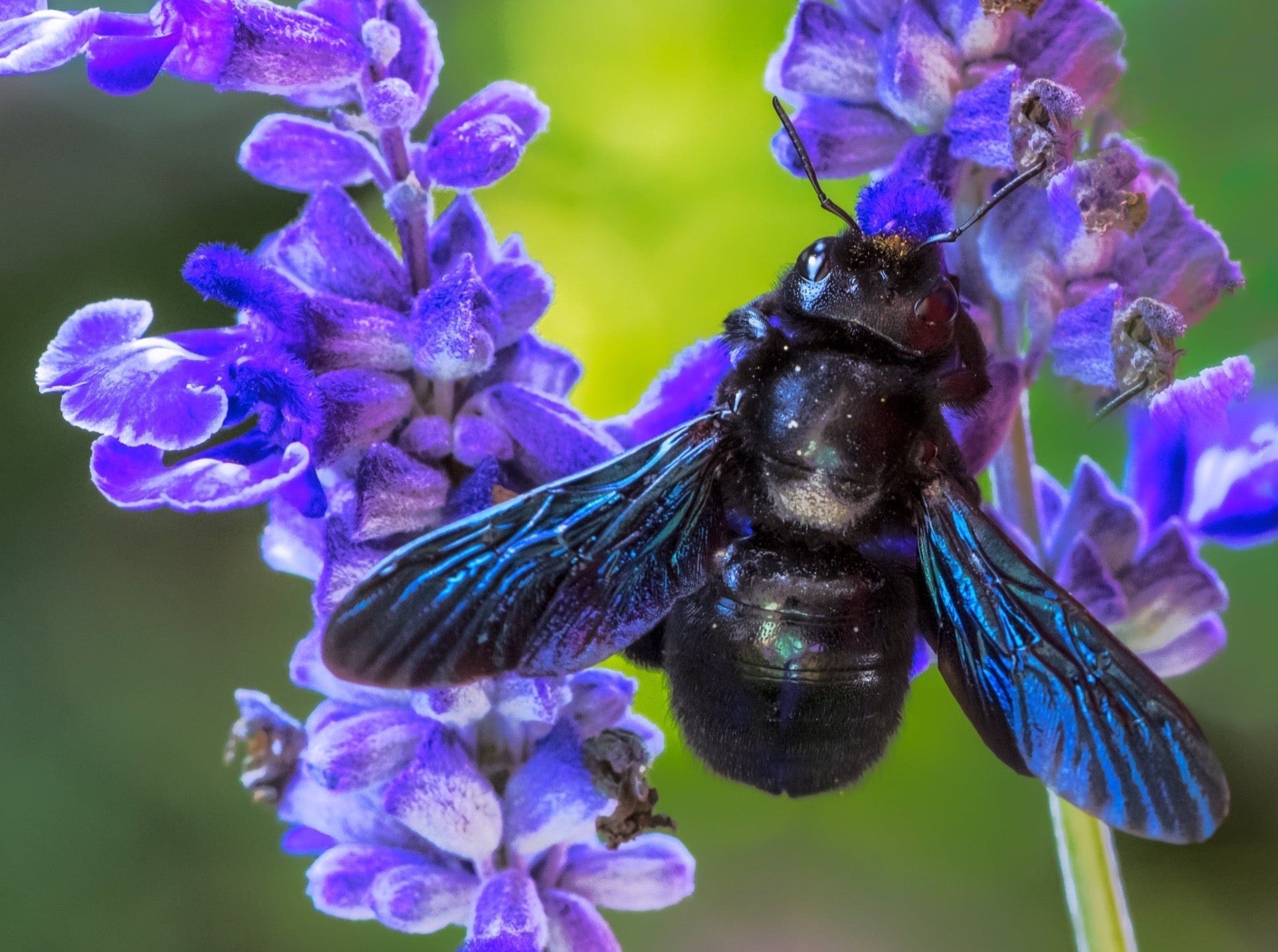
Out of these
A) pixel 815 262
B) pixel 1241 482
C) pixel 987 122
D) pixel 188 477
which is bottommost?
pixel 1241 482

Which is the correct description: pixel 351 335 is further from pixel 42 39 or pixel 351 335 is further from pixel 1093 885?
pixel 1093 885

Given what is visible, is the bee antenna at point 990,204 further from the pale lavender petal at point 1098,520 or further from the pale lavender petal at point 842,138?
the pale lavender petal at point 1098,520

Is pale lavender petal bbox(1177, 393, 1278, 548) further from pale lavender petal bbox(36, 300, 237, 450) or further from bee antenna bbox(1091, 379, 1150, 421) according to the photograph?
pale lavender petal bbox(36, 300, 237, 450)

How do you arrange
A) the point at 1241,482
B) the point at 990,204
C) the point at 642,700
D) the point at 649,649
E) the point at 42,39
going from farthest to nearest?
the point at 642,700, the point at 1241,482, the point at 649,649, the point at 990,204, the point at 42,39

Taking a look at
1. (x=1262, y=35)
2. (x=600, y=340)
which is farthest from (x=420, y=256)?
(x=1262, y=35)

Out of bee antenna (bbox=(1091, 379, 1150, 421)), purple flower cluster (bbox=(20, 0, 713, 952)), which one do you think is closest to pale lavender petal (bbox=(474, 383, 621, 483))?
purple flower cluster (bbox=(20, 0, 713, 952))

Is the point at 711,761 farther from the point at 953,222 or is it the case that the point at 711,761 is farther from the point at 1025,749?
the point at 953,222

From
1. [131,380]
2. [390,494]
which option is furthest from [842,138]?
[131,380]
